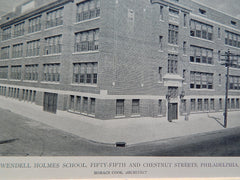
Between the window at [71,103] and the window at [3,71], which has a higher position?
the window at [3,71]

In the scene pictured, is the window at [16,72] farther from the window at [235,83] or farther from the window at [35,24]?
the window at [235,83]

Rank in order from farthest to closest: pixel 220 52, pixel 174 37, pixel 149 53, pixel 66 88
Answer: pixel 220 52 → pixel 174 37 → pixel 66 88 → pixel 149 53

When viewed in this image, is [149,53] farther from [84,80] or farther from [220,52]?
[220,52]

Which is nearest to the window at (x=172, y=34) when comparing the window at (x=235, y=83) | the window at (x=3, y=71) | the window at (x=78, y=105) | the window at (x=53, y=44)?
the window at (x=235, y=83)

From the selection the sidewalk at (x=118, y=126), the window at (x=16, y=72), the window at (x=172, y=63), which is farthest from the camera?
the window at (x=172, y=63)

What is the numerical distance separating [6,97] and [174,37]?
18836 mm

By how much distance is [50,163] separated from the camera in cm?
698

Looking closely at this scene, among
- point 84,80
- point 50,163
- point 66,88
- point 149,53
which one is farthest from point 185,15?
point 50,163

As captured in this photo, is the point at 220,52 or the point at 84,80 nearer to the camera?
the point at 84,80

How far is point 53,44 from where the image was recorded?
63.9ft

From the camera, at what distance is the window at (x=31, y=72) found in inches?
786

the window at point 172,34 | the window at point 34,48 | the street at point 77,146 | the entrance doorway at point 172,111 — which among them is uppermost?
the window at point 172,34

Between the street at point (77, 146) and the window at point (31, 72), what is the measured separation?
24.9 ft

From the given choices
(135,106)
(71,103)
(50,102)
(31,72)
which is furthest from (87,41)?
(31,72)
